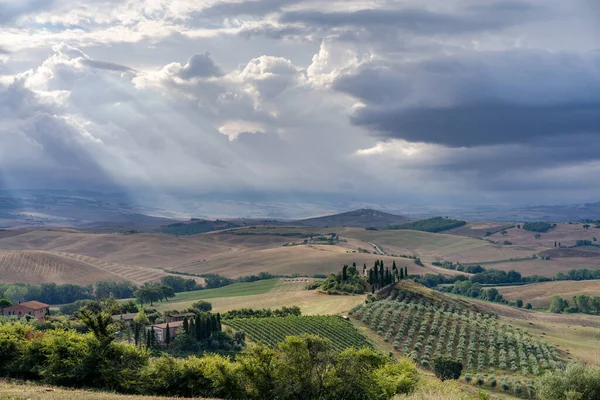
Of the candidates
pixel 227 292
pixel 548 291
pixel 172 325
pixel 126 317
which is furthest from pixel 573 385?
pixel 548 291

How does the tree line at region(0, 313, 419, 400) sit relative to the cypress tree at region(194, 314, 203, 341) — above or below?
above

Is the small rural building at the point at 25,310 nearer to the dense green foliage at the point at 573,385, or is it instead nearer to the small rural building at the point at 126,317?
the small rural building at the point at 126,317

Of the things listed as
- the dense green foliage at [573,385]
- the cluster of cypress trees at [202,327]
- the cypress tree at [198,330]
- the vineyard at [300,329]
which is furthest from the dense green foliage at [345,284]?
the dense green foliage at [573,385]

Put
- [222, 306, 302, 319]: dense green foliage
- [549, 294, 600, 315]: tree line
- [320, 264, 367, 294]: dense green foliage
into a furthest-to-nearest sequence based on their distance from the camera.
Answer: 1. [549, 294, 600, 315]: tree line
2. [320, 264, 367, 294]: dense green foliage
3. [222, 306, 302, 319]: dense green foliage

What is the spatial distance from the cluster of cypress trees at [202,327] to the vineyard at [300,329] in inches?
207

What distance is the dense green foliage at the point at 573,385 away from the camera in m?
41.8

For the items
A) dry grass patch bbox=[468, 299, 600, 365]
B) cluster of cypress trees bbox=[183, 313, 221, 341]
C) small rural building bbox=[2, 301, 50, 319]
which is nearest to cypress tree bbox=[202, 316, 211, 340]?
cluster of cypress trees bbox=[183, 313, 221, 341]

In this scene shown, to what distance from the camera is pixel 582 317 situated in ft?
453

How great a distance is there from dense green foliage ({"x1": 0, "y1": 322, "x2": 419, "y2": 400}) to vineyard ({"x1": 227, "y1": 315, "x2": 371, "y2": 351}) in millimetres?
36193

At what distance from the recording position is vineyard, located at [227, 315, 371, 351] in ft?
275

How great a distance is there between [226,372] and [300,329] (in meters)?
45.9

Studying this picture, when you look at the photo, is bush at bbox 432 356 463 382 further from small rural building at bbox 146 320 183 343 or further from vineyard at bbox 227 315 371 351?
small rural building at bbox 146 320 183 343

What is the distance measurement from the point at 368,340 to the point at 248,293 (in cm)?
7530

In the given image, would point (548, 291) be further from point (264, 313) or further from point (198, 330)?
point (198, 330)
